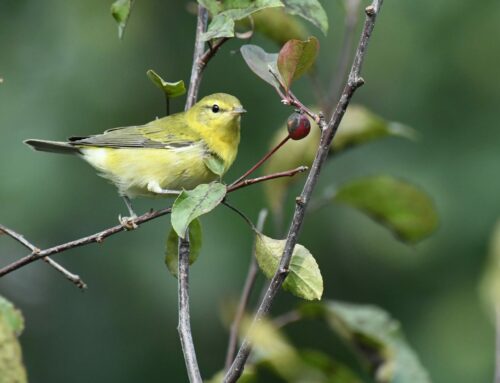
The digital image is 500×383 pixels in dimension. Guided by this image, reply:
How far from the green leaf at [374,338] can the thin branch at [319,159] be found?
716 mm

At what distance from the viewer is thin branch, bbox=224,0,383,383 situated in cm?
139

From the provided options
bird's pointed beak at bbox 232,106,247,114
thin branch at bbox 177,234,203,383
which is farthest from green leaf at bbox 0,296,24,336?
bird's pointed beak at bbox 232,106,247,114

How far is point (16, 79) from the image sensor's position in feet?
17.8

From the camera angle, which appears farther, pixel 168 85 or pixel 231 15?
pixel 168 85

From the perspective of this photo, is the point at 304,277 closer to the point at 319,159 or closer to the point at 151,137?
the point at 319,159

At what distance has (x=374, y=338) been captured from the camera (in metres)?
2.24

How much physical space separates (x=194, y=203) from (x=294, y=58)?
344 millimetres

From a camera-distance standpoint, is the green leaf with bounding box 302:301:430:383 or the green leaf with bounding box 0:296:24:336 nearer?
the green leaf with bounding box 0:296:24:336

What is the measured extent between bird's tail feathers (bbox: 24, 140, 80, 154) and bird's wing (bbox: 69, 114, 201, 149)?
0.03m

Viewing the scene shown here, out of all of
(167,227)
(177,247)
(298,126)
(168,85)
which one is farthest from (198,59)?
(167,227)

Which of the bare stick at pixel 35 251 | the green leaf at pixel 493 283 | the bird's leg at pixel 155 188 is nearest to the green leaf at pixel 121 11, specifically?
the bare stick at pixel 35 251

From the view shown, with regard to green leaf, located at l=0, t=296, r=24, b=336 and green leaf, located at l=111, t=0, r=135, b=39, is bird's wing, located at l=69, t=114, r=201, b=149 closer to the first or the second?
green leaf, located at l=111, t=0, r=135, b=39

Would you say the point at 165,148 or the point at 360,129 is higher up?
the point at 360,129

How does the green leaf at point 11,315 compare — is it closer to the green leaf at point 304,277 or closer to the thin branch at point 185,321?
the thin branch at point 185,321
